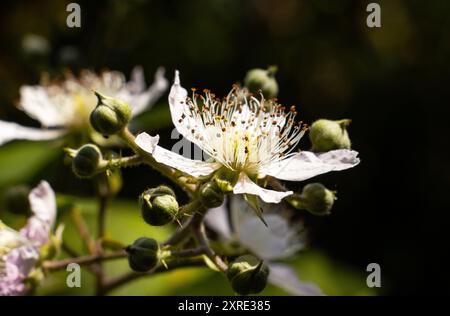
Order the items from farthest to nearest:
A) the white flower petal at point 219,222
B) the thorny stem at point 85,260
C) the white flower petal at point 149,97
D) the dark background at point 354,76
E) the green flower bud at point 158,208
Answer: the dark background at point 354,76
the white flower petal at point 149,97
the white flower petal at point 219,222
the thorny stem at point 85,260
the green flower bud at point 158,208

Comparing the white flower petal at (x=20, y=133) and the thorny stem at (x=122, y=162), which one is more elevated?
the white flower petal at (x=20, y=133)

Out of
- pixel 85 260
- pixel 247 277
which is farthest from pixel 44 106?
pixel 247 277

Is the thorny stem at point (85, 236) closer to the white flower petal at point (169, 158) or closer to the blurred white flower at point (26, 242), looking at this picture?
the blurred white flower at point (26, 242)

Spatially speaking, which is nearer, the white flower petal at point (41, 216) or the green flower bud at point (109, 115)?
the green flower bud at point (109, 115)

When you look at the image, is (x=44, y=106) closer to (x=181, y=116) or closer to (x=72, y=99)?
(x=72, y=99)

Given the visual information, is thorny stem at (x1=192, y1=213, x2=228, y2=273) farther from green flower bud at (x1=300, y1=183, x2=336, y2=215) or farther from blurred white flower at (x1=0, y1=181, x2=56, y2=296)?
blurred white flower at (x1=0, y1=181, x2=56, y2=296)

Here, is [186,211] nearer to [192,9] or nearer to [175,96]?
[175,96]

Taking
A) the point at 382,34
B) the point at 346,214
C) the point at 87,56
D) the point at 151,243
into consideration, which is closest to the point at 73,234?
the point at 87,56

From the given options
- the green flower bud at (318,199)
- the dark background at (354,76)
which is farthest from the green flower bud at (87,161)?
the dark background at (354,76)
